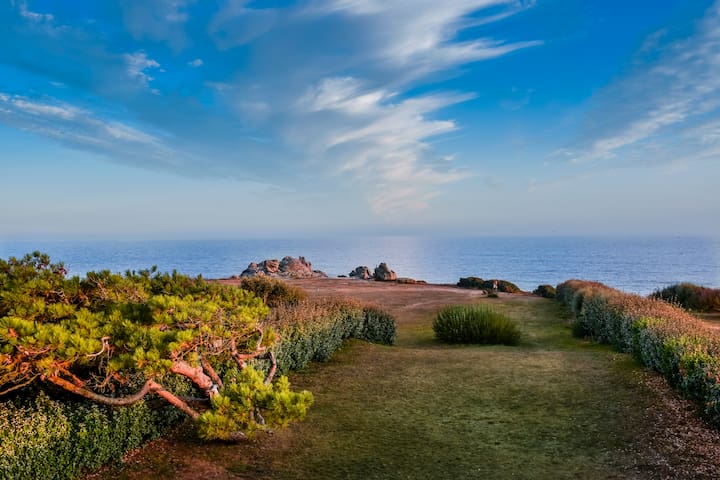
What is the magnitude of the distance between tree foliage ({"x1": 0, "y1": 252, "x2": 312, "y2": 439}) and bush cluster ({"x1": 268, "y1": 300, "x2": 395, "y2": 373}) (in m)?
2.70

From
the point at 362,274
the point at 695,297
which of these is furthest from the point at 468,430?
the point at 362,274

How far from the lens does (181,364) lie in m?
5.70

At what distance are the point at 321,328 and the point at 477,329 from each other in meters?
5.79

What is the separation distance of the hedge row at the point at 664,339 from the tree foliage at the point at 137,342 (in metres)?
5.63

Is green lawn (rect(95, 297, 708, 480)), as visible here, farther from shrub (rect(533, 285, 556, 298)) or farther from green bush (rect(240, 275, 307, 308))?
shrub (rect(533, 285, 556, 298))

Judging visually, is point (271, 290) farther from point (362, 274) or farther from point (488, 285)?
point (362, 274)

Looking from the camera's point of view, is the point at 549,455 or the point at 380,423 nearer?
the point at 549,455

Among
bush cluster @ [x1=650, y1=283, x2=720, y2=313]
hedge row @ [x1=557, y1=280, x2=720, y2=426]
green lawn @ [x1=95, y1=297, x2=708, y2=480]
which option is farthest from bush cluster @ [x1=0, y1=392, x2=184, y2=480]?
bush cluster @ [x1=650, y1=283, x2=720, y2=313]

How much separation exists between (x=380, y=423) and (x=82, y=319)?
4278 millimetres

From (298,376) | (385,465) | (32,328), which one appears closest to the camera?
(32,328)

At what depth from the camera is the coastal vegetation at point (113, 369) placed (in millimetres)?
4605

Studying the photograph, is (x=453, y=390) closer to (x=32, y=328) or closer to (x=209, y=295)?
(x=209, y=295)

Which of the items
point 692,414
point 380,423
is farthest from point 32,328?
point 692,414

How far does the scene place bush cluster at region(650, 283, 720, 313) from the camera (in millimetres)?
22188
